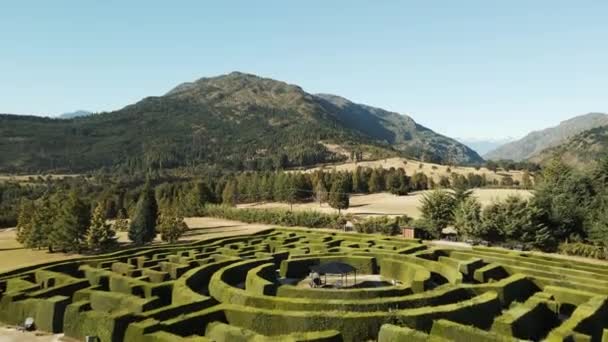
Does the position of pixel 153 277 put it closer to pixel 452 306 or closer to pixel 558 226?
pixel 452 306

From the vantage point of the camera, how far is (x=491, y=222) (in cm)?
5231

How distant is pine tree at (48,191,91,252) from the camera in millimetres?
54344

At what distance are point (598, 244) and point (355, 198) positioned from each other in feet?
246

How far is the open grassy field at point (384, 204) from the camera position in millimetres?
96125

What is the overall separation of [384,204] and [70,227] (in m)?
71.5

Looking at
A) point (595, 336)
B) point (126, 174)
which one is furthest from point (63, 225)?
point (126, 174)

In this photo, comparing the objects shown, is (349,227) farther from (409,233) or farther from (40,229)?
(40,229)

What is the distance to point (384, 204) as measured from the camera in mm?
107500

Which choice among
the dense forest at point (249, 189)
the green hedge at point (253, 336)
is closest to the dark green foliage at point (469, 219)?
the green hedge at point (253, 336)

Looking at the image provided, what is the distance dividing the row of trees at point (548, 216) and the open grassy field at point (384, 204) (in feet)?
115

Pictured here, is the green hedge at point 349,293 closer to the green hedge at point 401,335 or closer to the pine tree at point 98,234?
the green hedge at point 401,335

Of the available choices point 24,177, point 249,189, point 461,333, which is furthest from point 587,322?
point 24,177

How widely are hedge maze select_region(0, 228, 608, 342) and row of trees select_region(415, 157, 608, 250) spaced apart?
29.1ft

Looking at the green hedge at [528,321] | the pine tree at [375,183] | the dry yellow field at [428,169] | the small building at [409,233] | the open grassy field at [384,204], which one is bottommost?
the green hedge at [528,321]
